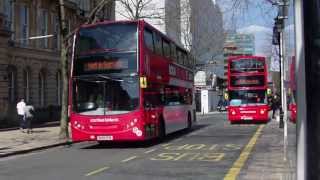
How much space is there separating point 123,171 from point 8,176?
8.56ft

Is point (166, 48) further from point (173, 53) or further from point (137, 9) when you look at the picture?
point (137, 9)

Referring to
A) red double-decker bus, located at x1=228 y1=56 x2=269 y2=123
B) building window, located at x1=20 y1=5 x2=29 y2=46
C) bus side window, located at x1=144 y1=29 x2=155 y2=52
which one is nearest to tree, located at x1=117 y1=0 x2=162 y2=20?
red double-decker bus, located at x1=228 y1=56 x2=269 y2=123

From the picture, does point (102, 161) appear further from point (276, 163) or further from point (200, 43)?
point (200, 43)

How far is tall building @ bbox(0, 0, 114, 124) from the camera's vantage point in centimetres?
→ 3669

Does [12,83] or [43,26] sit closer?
[12,83]

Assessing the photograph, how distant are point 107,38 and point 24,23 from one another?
71.8 feet

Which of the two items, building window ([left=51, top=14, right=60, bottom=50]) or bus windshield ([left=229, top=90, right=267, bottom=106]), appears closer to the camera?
bus windshield ([left=229, top=90, right=267, bottom=106])

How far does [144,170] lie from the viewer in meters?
14.1

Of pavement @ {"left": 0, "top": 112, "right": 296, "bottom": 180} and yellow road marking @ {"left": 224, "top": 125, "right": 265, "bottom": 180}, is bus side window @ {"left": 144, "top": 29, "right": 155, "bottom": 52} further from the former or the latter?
pavement @ {"left": 0, "top": 112, "right": 296, "bottom": 180}

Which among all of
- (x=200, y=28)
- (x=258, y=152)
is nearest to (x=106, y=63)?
(x=258, y=152)

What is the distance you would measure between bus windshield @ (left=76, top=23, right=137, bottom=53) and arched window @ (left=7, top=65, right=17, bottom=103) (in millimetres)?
17998

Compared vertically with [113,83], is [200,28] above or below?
above

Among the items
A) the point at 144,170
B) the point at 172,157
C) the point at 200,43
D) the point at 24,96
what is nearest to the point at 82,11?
the point at 24,96

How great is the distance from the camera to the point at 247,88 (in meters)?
37.2
